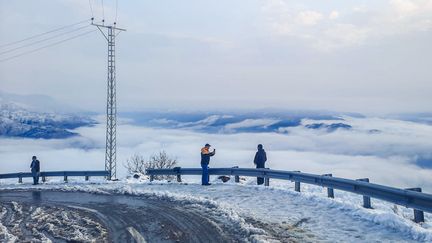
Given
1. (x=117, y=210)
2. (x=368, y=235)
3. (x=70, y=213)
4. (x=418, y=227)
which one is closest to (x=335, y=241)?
(x=368, y=235)

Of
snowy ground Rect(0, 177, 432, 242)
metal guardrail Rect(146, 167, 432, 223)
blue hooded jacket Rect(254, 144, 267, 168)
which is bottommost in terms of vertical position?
snowy ground Rect(0, 177, 432, 242)

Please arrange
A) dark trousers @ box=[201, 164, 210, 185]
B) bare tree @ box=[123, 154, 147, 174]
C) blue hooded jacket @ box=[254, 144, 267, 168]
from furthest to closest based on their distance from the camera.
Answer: bare tree @ box=[123, 154, 147, 174] < dark trousers @ box=[201, 164, 210, 185] < blue hooded jacket @ box=[254, 144, 267, 168]

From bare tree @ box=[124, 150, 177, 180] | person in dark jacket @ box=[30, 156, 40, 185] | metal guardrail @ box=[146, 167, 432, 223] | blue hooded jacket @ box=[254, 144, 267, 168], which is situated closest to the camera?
metal guardrail @ box=[146, 167, 432, 223]

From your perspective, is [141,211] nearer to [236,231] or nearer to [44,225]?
[44,225]

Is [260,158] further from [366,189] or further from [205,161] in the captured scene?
[366,189]

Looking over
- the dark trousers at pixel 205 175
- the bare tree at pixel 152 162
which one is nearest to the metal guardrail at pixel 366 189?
the dark trousers at pixel 205 175

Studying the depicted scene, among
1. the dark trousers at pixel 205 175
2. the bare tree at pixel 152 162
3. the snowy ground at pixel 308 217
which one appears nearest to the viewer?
the snowy ground at pixel 308 217

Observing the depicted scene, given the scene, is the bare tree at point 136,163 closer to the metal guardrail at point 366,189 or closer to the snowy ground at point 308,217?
the metal guardrail at point 366,189

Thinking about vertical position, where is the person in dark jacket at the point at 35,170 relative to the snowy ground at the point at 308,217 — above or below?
above

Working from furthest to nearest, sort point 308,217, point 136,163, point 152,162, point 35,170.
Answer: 1. point 136,163
2. point 152,162
3. point 35,170
4. point 308,217

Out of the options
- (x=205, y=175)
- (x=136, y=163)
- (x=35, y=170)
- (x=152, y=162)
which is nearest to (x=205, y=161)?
(x=205, y=175)

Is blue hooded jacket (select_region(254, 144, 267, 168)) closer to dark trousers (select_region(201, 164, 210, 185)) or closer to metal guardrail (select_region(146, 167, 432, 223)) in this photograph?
metal guardrail (select_region(146, 167, 432, 223))

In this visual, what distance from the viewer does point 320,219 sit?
1145cm

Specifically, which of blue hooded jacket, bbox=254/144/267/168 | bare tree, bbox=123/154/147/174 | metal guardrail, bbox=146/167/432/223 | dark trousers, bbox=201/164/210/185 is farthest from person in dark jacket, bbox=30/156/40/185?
bare tree, bbox=123/154/147/174
